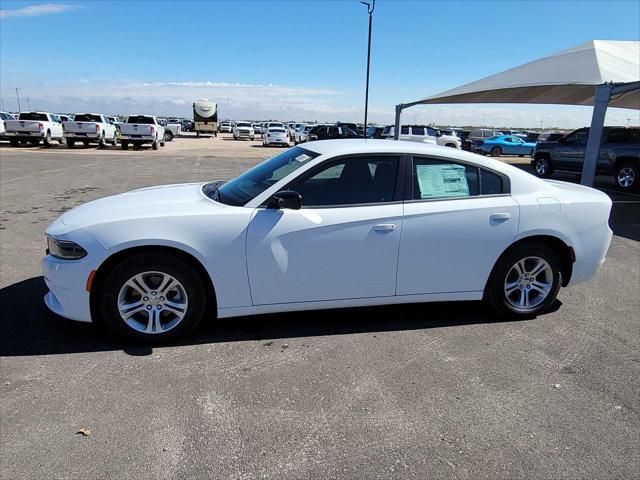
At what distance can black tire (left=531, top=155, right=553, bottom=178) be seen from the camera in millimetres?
17578

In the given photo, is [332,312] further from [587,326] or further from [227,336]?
[587,326]

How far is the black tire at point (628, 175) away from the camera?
45.1ft

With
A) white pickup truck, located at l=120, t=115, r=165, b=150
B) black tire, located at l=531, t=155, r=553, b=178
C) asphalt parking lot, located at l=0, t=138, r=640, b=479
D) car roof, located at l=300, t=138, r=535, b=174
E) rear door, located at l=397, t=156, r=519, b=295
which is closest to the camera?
asphalt parking lot, located at l=0, t=138, r=640, b=479

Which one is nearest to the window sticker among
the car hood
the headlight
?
the car hood

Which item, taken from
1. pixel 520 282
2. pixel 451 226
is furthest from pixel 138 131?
pixel 520 282

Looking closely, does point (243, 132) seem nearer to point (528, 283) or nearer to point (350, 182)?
point (350, 182)

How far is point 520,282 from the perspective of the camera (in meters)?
4.30

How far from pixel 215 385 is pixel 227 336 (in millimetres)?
726

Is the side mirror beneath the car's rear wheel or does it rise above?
above

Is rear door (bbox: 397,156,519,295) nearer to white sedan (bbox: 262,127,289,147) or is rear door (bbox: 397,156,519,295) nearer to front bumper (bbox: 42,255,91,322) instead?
front bumper (bbox: 42,255,91,322)

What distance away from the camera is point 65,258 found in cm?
348

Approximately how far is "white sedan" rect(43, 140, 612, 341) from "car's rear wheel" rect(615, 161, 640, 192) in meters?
11.4

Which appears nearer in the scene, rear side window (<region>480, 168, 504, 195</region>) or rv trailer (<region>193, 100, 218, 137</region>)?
rear side window (<region>480, 168, 504, 195</region>)

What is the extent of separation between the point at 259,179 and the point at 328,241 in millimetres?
926
